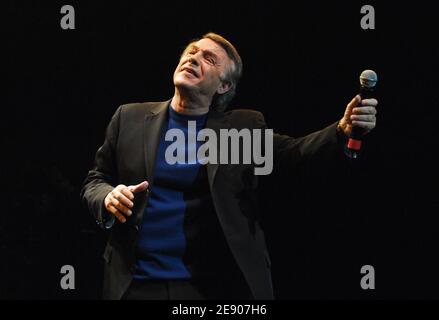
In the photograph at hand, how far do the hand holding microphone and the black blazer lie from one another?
78 mm

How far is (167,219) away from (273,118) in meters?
0.72

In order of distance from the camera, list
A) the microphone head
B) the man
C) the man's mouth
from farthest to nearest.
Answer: the man's mouth < the man < the microphone head

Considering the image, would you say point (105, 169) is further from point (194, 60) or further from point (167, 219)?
point (194, 60)

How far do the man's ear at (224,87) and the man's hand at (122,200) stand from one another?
1.55 feet

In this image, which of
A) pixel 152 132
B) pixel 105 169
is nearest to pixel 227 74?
pixel 152 132

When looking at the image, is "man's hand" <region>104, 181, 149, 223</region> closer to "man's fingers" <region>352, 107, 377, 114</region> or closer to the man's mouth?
the man's mouth

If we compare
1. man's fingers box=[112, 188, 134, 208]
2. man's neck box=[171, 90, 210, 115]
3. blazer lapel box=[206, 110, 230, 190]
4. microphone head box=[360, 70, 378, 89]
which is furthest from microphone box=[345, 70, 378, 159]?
man's fingers box=[112, 188, 134, 208]

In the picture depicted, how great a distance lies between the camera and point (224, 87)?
5.80ft

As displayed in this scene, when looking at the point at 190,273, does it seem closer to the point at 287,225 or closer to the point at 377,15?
the point at 287,225

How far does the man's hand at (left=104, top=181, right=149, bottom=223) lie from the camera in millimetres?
1358

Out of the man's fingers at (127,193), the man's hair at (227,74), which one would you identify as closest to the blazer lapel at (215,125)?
the man's hair at (227,74)

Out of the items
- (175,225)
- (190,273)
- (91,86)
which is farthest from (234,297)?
(91,86)

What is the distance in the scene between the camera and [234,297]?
1470 mm

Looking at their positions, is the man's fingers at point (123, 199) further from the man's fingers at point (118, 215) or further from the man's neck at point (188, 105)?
the man's neck at point (188, 105)
